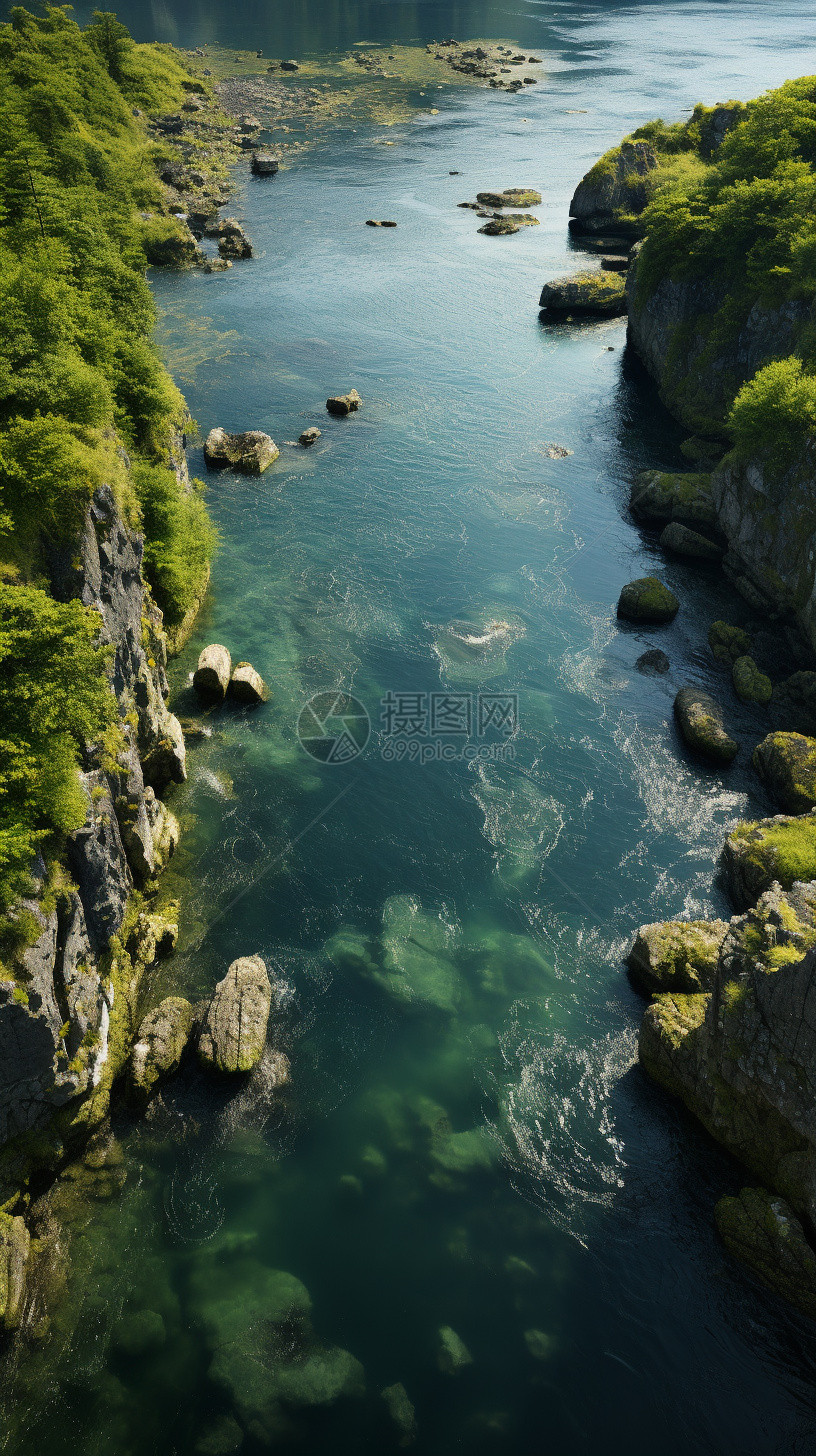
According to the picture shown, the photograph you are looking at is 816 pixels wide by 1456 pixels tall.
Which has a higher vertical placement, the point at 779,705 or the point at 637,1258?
the point at 779,705

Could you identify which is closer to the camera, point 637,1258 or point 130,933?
point 637,1258

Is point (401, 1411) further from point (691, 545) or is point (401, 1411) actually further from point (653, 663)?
point (691, 545)

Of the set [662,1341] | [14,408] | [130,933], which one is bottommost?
[662,1341]

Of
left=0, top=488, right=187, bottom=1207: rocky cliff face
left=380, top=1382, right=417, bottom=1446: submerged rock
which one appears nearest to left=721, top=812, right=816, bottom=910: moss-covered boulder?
left=380, top=1382, right=417, bottom=1446: submerged rock

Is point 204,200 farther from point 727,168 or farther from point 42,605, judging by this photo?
point 42,605

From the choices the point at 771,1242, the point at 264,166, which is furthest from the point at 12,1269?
the point at 264,166

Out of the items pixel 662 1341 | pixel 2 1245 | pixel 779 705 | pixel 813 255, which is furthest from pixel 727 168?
pixel 2 1245
